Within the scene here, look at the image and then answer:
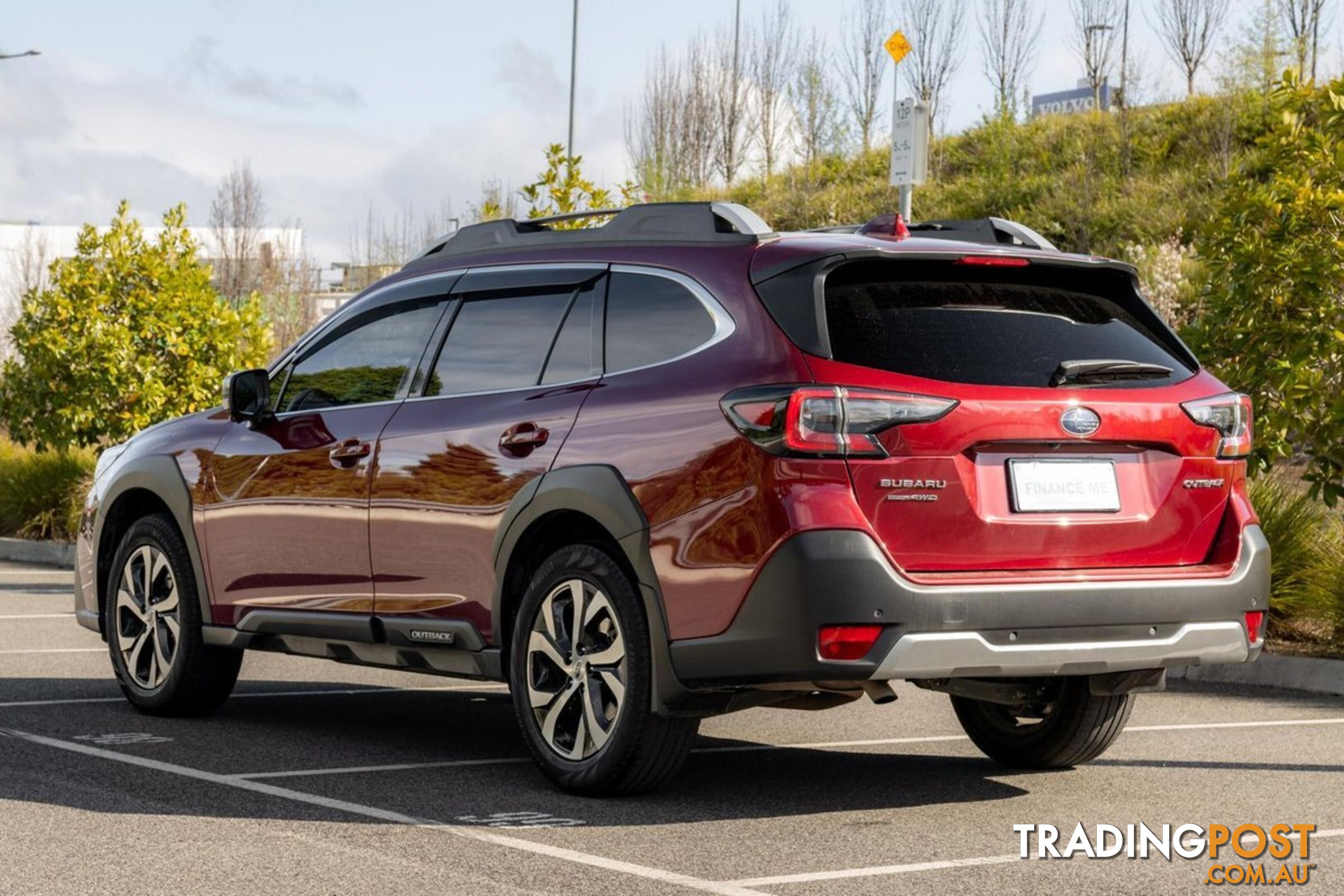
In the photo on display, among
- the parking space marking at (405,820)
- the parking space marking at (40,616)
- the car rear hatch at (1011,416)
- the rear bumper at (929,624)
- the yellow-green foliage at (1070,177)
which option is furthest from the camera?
the yellow-green foliage at (1070,177)

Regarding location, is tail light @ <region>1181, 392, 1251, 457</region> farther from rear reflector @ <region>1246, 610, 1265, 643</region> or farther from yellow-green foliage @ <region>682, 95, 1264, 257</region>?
yellow-green foliage @ <region>682, 95, 1264, 257</region>

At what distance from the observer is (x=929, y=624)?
562 centimetres

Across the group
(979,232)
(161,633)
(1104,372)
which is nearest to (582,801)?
(1104,372)

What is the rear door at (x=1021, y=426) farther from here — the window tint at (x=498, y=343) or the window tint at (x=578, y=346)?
the window tint at (x=498, y=343)

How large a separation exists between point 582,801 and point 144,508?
340 centimetres

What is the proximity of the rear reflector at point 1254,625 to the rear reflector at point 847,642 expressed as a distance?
1448 millimetres

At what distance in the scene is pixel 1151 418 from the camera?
605 centimetres

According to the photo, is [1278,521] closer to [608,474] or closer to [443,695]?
[443,695]

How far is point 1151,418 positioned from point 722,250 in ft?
4.92

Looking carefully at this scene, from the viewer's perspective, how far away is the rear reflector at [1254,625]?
20.5 feet

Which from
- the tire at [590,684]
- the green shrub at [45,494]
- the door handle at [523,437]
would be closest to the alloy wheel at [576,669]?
the tire at [590,684]

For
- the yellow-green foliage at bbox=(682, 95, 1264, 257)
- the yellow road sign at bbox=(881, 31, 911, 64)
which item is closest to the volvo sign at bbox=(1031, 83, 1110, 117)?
the yellow-green foliage at bbox=(682, 95, 1264, 257)

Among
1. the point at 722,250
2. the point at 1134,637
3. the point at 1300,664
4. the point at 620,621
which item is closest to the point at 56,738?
the point at 620,621

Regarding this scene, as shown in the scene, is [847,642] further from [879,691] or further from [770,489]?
[770,489]
